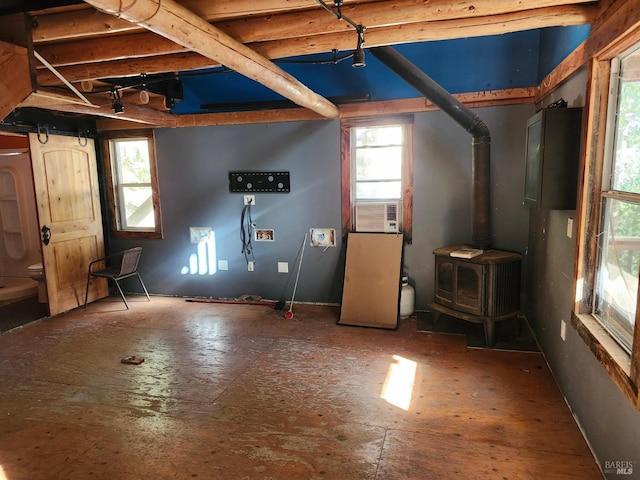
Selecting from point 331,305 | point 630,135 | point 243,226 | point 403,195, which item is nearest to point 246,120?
point 243,226

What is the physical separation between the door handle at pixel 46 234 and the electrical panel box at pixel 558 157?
4.90 m

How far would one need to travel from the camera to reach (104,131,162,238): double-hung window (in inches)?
212

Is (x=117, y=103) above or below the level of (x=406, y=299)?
above

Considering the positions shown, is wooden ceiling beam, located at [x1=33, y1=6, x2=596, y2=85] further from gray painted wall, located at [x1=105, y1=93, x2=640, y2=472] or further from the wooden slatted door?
the wooden slatted door

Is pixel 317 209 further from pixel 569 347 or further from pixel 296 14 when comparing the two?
pixel 569 347

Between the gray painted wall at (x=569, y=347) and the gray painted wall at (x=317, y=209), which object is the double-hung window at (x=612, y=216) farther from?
the gray painted wall at (x=317, y=209)

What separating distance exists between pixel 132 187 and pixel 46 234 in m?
1.20

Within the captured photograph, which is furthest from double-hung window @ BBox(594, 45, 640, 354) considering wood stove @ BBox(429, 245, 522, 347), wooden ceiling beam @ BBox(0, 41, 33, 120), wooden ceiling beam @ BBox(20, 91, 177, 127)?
wooden ceiling beam @ BBox(20, 91, 177, 127)

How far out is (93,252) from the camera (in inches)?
213

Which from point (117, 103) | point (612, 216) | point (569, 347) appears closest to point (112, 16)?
point (117, 103)

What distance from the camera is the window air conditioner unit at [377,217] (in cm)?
457

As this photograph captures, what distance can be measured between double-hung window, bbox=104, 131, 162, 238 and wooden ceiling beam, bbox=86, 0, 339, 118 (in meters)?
2.97

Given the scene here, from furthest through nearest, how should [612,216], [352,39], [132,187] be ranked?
[132,187] < [352,39] < [612,216]

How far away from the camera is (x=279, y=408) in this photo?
2766mm
